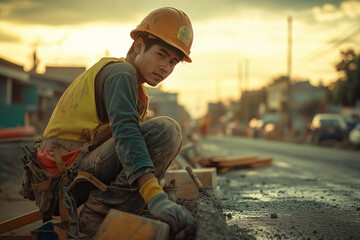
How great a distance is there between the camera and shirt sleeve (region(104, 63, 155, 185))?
2258 mm

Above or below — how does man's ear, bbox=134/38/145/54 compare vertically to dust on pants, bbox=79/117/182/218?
above

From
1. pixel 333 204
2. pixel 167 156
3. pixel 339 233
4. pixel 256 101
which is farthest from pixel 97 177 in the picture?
pixel 256 101

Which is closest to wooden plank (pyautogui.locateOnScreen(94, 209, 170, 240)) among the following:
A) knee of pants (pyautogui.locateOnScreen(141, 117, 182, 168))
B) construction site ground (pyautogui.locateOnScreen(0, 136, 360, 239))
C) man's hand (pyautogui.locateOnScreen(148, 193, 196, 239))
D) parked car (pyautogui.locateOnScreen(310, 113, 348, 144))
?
man's hand (pyautogui.locateOnScreen(148, 193, 196, 239))

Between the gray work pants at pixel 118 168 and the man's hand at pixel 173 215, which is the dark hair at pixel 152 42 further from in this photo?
the man's hand at pixel 173 215

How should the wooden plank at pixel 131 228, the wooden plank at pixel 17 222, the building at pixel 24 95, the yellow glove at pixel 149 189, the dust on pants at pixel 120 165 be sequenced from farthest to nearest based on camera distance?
the building at pixel 24 95
the wooden plank at pixel 17 222
the dust on pants at pixel 120 165
the yellow glove at pixel 149 189
the wooden plank at pixel 131 228

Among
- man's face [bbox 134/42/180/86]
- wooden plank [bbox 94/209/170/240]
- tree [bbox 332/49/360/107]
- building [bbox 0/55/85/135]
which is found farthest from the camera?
tree [bbox 332/49/360/107]

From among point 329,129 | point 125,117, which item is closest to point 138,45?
point 125,117

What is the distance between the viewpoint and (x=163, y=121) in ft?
9.00

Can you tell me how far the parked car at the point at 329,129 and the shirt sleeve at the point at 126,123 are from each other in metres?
20.0

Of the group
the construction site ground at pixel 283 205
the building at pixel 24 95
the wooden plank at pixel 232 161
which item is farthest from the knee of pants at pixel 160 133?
the building at pixel 24 95

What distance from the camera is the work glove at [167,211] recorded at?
2090mm

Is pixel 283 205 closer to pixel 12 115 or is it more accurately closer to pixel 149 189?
pixel 149 189

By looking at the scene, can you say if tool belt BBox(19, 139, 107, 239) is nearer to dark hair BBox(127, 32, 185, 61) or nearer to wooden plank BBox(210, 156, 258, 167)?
dark hair BBox(127, 32, 185, 61)

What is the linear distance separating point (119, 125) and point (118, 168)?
1.59 feet
